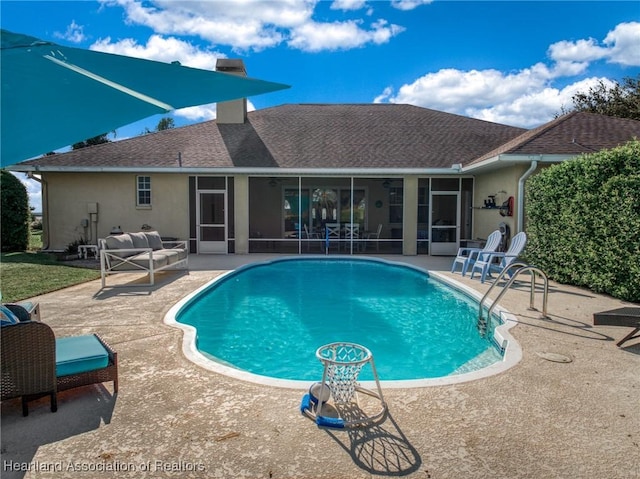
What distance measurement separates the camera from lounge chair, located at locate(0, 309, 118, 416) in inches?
124

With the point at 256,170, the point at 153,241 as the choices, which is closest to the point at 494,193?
the point at 256,170

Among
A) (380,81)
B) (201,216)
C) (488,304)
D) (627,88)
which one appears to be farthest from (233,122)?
(627,88)

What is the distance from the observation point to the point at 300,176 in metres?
14.7

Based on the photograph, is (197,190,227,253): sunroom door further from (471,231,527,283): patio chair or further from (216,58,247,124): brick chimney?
(471,231,527,283): patio chair

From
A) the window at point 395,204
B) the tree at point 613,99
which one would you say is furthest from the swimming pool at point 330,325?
the tree at point 613,99

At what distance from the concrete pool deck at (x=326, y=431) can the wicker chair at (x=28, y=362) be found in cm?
22

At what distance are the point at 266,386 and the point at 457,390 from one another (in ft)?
5.60

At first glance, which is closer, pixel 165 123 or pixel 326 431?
pixel 326 431

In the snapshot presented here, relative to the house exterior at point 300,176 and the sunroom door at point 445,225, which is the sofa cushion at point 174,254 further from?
the sunroom door at point 445,225

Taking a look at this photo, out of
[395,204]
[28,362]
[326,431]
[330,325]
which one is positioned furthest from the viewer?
[395,204]

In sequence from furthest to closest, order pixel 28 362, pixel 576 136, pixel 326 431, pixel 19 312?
pixel 576 136
pixel 19 312
pixel 28 362
pixel 326 431

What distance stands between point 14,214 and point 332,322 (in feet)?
42.8

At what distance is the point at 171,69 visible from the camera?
3.29m

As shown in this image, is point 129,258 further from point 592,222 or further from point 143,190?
point 592,222
